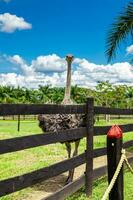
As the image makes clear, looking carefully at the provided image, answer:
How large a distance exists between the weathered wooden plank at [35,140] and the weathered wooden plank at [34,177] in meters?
0.32

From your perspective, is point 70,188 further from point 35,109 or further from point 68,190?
point 35,109

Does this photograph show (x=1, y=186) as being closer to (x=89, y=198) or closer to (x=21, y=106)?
(x=21, y=106)

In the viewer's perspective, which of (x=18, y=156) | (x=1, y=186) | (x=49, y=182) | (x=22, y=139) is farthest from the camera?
(x=18, y=156)

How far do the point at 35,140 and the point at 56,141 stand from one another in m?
0.63

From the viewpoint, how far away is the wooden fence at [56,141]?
5.27 m

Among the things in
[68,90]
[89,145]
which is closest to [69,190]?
[89,145]

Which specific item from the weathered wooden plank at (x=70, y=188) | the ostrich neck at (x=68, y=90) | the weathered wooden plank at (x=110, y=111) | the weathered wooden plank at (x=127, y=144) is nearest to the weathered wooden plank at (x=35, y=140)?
the weathered wooden plank at (x=110, y=111)

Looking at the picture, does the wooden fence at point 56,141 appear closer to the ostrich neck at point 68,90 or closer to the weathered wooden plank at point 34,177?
the weathered wooden plank at point 34,177

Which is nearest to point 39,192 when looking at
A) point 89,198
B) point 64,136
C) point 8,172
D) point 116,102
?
point 89,198

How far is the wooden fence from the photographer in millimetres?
5270

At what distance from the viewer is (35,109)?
5.90m

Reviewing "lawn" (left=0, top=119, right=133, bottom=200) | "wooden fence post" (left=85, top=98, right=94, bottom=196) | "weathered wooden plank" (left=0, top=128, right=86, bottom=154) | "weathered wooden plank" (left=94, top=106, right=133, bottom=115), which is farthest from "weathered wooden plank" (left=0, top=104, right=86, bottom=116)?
"lawn" (left=0, top=119, right=133, bottom=200)

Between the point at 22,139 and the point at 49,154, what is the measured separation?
25.9 feet

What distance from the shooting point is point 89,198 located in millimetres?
7223
